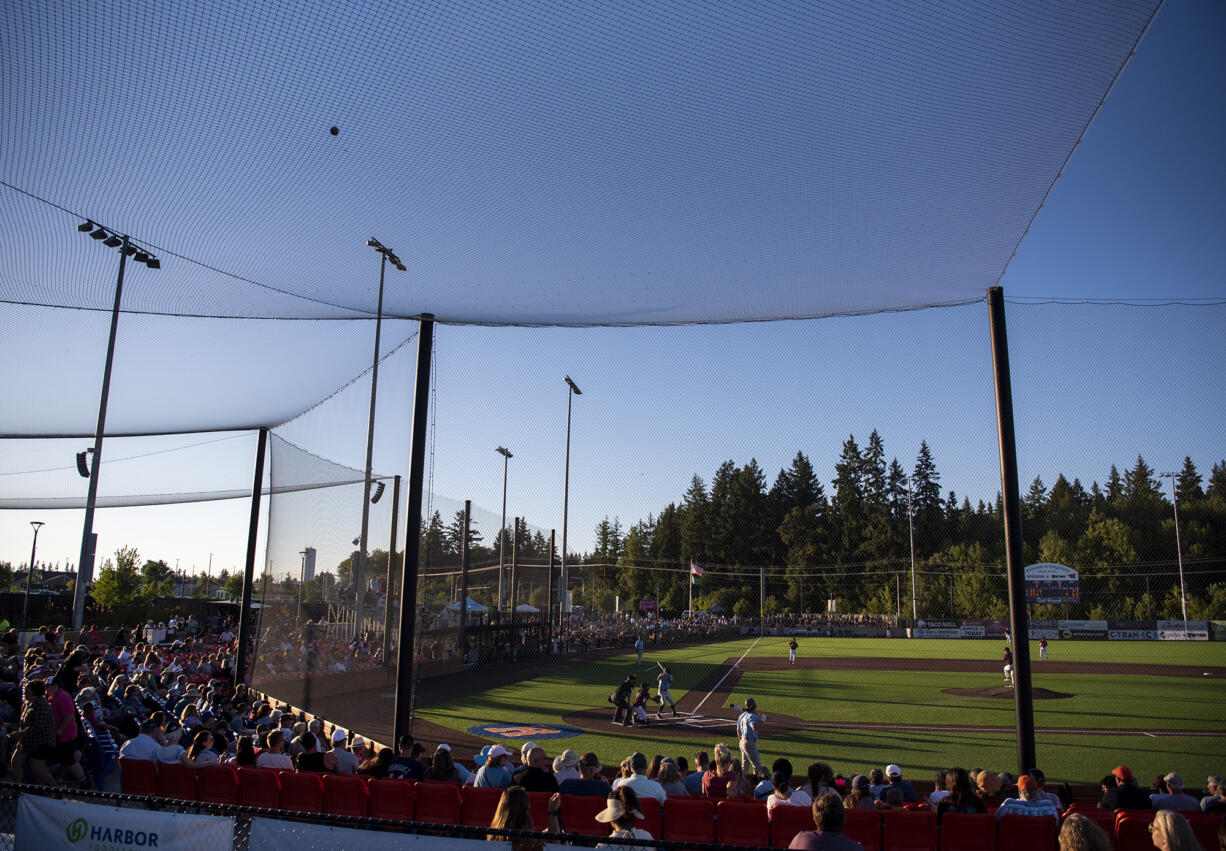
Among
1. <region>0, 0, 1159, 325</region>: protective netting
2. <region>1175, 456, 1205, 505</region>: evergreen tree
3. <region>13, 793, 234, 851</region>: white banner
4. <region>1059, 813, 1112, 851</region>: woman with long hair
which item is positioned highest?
<region>0, 0, 1159, 325</region>: protective netting

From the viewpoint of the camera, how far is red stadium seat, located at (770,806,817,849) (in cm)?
552

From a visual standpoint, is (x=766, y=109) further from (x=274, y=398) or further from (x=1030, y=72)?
(x=274, y=398)

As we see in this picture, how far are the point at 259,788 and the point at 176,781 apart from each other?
87cm

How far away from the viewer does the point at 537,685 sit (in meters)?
22.5

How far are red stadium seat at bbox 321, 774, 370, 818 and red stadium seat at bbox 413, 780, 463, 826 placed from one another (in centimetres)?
42

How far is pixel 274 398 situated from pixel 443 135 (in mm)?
10507

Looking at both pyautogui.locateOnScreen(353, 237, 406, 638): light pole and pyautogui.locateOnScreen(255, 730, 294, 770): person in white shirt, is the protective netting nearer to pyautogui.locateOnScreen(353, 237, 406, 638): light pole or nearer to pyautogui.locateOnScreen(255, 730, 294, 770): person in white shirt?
pyautogui.locateOnScreen(353, 237, 406, 638): light pole

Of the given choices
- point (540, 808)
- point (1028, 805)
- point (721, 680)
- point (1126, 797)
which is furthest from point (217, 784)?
point (721, 680)

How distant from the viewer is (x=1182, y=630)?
2364 cm

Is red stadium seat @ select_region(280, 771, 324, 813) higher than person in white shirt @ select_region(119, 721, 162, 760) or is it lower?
lower

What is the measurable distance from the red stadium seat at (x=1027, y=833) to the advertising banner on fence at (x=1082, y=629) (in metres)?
39.6

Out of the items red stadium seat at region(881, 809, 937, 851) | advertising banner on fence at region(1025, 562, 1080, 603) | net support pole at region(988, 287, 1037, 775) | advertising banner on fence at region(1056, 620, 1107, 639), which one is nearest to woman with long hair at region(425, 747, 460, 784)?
red stadium seat at region(881, 809, 937, 851)

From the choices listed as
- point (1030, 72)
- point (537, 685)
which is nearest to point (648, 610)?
point (537, 685)

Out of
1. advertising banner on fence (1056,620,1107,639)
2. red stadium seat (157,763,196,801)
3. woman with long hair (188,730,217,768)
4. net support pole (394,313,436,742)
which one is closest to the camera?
red stadium seat (157,763,196,801)
